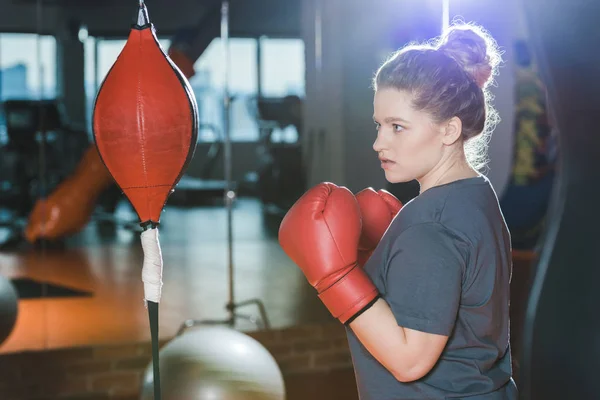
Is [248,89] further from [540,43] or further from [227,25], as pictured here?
[540,43]

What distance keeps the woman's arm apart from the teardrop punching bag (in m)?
0.31

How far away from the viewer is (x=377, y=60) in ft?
13.5

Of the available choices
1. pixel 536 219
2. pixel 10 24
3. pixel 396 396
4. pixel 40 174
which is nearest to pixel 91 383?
pixel 40 174

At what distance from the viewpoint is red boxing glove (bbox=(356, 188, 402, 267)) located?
1282mm

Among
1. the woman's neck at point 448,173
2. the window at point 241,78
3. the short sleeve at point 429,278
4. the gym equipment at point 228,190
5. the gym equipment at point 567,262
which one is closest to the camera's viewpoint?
the short sleeve at point 429,278

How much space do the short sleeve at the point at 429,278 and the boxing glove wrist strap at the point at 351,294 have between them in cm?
4

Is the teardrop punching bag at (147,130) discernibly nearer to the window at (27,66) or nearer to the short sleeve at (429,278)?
the short sleeve at (429,278)

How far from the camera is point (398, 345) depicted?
1.02 m

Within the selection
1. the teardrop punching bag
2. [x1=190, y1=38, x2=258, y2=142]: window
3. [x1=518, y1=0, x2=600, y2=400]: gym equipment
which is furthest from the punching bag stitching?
[x1=190, y1=38, x2=258, y2=142]: window

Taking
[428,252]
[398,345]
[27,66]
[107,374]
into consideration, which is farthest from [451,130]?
[27,66]

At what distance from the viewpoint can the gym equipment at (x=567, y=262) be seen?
122 centimetres

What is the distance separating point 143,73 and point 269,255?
10.7 feet

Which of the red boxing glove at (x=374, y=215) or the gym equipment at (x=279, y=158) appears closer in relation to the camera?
the red boxing glove at (x=374, y=215)

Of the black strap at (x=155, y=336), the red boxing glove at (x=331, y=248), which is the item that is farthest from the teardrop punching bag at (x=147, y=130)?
the red boxing glove at (x=331, y=248)
